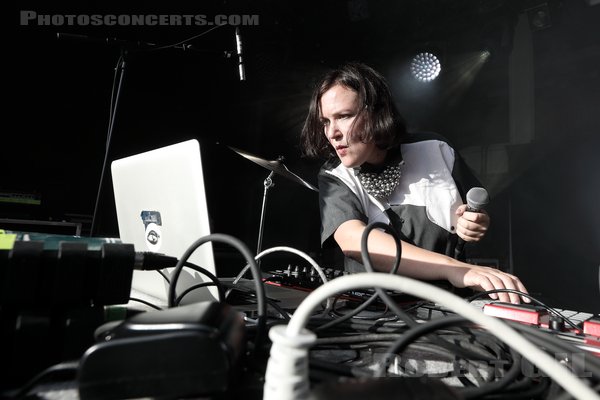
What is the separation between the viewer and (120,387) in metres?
0.20

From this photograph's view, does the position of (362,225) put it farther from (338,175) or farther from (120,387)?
(120,387)

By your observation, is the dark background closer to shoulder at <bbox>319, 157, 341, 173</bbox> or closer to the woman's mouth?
shoulder at <bbox>319, 157, 341, 173</bbox>

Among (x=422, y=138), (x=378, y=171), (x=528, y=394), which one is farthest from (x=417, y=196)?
(x=528, y=394)

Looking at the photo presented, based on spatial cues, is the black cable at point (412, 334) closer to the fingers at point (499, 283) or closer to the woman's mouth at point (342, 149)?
the fingers at point (499, 283)

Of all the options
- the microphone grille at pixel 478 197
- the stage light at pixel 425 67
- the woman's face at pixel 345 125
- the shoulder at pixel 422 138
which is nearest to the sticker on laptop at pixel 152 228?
the microphone grille at pixel 478 197

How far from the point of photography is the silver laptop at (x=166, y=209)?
1.44ft

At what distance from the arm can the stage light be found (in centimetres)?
282

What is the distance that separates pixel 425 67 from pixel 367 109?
2584 millimetres

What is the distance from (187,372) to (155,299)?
41 cm

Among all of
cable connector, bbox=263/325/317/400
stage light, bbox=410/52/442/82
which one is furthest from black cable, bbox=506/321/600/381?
stage light, bbox=410/52/442/82

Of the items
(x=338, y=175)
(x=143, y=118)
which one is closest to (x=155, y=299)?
(x=338, y=175)

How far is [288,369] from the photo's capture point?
0.59 feet

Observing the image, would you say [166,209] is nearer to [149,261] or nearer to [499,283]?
[149,261]

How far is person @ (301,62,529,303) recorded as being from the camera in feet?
3.69
